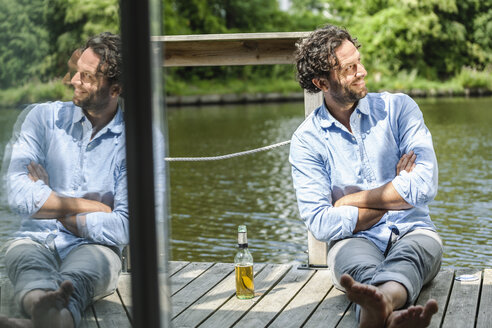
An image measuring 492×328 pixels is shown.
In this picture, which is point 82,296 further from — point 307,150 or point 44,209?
point 307,150

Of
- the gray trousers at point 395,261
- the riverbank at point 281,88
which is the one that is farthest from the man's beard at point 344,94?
the riverbank at point 281,88

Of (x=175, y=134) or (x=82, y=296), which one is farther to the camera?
(x=175, y=134)

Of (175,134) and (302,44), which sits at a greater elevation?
(302,44)

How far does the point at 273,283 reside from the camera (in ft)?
10.0

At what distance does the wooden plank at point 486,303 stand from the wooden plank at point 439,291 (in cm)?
12

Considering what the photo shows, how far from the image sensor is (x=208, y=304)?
9.15 feet

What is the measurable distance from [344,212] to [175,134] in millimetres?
12379

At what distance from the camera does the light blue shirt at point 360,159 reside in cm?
271

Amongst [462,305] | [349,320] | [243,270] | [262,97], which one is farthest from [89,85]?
[262,97]

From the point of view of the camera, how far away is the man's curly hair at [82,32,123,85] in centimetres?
104

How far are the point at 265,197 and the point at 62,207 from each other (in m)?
7.16

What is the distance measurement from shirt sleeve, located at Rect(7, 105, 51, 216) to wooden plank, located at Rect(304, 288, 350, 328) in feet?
4.74

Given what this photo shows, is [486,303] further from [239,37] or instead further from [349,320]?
[239,37]

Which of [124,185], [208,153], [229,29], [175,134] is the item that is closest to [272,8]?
[229,29]
